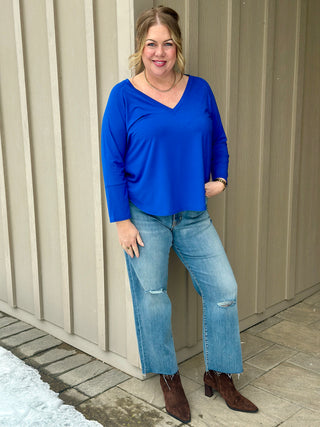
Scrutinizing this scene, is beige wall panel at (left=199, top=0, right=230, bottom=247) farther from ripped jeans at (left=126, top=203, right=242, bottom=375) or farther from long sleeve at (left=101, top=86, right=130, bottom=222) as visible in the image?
long sleeve at (left=101, top=86, right=130, bottom=222)

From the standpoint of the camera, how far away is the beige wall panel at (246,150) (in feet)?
9.59

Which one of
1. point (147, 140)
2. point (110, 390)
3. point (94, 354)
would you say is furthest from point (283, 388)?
point (147, 140)

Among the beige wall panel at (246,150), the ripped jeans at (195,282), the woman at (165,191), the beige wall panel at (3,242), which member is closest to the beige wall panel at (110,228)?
the woman at (165,191)

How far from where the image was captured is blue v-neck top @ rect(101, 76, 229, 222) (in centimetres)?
216

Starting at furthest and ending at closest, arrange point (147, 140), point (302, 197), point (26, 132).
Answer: point (302, 197) → point (26, 132) → point (147, 140)

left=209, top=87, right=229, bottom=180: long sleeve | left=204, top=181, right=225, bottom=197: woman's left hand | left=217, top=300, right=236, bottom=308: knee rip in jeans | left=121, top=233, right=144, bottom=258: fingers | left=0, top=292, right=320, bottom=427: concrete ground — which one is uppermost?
left=209, top=87, right=229, bottom=180: long sleeve

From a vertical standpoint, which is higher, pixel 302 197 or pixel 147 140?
pixel 147 140

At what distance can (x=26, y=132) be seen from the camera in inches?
126

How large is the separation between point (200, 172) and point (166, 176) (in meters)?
0.16

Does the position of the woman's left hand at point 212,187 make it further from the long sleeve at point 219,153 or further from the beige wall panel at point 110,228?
the beige wall panel at point 110,228

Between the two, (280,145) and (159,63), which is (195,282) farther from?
(280,145)

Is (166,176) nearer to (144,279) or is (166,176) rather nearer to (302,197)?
(144,279)

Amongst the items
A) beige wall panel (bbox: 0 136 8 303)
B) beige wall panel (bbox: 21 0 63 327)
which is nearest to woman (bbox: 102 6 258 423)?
beige wall panel (bbox: 21 0 63 327)

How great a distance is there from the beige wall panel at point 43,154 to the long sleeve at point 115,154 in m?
0.94
